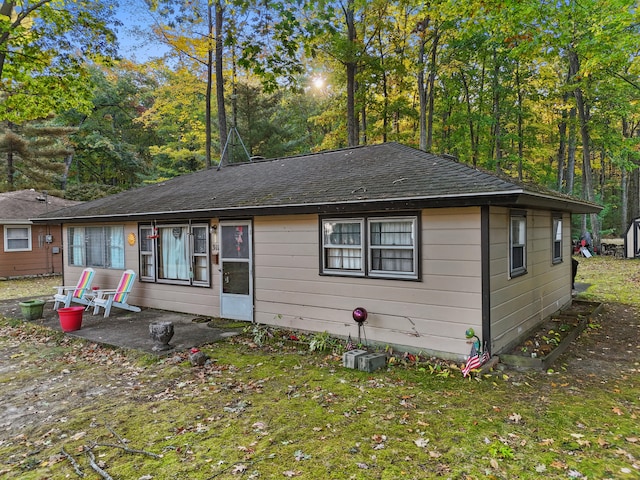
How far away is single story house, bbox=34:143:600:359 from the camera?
216 inches

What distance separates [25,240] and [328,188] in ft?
52.0

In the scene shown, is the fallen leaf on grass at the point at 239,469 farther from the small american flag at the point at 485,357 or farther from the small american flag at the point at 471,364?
the small american flag at the point at 485,357

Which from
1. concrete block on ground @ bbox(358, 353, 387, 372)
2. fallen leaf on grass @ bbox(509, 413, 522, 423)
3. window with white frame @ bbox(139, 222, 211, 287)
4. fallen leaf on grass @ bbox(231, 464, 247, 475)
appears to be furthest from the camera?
window with white frame @ bbox(139, 222, 211, 287)

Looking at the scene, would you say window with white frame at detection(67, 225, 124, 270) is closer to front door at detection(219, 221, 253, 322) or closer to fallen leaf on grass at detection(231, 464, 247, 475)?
front door at detection(219, 221, 253, 322)

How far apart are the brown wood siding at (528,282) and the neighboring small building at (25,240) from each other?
17198 millimetres

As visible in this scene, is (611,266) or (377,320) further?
(611,266)

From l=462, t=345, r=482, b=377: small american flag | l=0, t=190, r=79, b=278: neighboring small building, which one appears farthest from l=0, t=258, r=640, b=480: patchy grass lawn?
l=0, t=190, r=79, b=278: neighboring small building

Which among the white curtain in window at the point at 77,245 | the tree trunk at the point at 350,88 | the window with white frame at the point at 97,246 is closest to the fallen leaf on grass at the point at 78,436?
the window with white frame at the point at 97,246

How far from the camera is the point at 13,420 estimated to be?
415 centimetres

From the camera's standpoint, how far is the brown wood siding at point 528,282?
554 centimetres

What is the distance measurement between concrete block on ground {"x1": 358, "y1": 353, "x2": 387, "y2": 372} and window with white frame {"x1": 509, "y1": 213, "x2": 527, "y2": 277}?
2.45 m

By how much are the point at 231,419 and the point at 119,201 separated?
8.92 meters

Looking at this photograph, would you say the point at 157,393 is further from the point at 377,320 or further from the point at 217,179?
the point at 217,179

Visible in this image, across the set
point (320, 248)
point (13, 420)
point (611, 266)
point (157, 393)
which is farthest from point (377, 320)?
point (611, 266)
